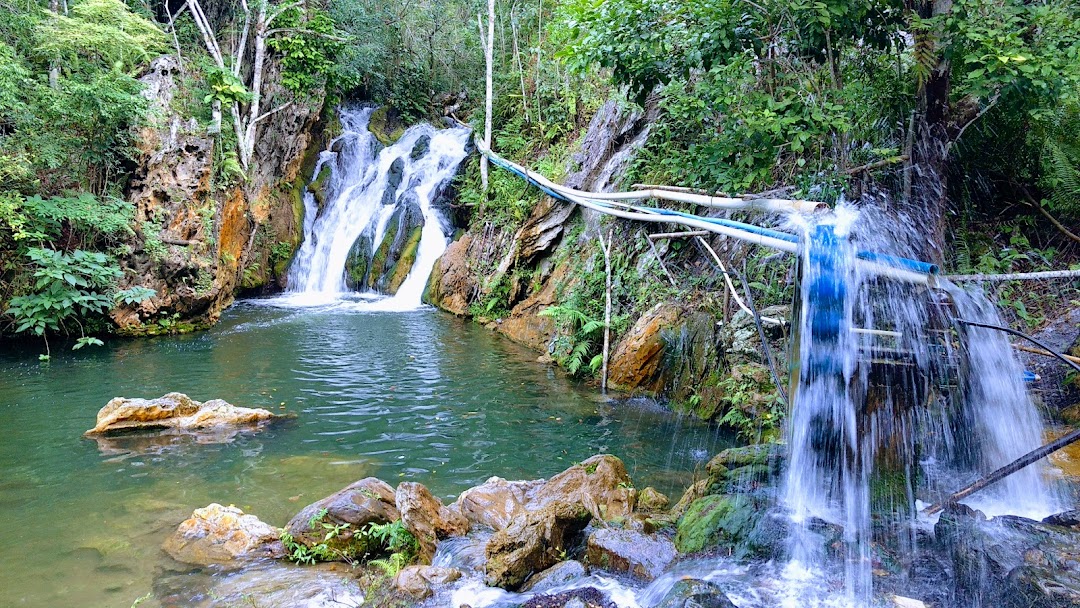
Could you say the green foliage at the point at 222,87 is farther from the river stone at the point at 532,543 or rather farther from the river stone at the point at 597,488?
the river stone at the point at 532,543

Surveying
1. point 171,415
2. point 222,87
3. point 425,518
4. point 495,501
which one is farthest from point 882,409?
point 222,87

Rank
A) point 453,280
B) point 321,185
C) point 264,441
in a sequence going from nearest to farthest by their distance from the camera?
1. point 264,441
2. point 453,280
3. point 321,185

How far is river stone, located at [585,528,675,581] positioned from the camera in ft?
13.3

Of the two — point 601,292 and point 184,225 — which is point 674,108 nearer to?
point 601,292

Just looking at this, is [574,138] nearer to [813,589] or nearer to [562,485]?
[562,485]

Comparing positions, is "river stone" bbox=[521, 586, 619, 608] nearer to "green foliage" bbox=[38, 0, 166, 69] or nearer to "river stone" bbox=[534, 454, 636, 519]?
"river stone" bbox=[534, 454, 636, 519]

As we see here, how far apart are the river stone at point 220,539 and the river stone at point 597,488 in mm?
2209

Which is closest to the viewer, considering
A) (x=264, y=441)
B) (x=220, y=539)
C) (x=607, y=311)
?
(x=220, y=539)

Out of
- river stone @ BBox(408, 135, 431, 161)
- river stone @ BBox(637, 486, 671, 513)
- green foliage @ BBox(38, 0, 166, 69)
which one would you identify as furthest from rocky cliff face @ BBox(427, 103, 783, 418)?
green foliage @ BBox(38, 0, 166, 69)

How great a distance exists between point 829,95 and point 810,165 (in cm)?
76

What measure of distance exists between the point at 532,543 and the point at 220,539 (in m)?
2.42

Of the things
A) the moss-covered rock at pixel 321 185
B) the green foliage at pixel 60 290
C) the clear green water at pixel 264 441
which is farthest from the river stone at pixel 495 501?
the moss-covered rock at pixel 321 185

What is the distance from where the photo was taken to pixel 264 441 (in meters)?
6.95

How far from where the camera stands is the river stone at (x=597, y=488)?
5102 mm
